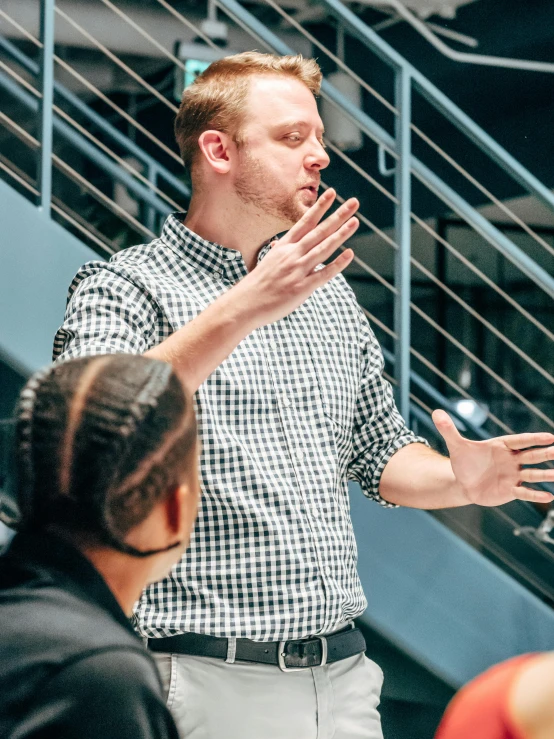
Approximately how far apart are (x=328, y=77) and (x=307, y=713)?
4927 millimetres

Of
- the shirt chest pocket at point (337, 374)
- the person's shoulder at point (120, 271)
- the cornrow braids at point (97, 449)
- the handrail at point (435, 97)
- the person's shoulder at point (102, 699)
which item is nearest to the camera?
the person's shoulder at point (102, 699)

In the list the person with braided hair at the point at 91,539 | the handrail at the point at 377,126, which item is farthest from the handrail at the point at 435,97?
the person with braided hair at the point at 91,539

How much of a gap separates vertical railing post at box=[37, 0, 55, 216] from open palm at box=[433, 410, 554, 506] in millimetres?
1213

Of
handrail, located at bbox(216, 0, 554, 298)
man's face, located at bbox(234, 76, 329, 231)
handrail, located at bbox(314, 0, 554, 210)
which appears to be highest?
handrail, located at bbox(314, 0, 554, 210)

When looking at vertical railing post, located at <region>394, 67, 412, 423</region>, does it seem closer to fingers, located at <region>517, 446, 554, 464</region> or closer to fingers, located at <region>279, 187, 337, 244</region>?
fingers, located at <region>517, 446, 554, 464</region>

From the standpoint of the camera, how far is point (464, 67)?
5.70 meters

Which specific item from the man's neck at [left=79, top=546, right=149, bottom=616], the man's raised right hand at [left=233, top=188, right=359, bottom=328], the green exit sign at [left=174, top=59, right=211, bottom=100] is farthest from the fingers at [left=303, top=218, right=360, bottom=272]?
the green exit sign at [left=174, top=59, right=211, bottom=100]

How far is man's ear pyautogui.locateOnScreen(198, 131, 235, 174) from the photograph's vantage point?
1729mm

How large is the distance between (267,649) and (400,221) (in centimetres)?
143

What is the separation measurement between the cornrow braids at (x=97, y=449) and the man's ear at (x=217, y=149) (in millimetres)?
927

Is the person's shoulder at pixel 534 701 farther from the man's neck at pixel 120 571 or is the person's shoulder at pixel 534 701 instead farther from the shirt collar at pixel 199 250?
the shirt collar at pixel 199 250

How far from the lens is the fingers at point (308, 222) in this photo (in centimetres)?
136

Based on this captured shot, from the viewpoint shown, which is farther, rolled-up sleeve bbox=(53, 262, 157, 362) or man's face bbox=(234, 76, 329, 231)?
man's face bbox=(234, 76, 329, 231)

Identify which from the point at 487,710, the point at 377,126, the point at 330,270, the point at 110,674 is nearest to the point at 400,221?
the point at 377,126
